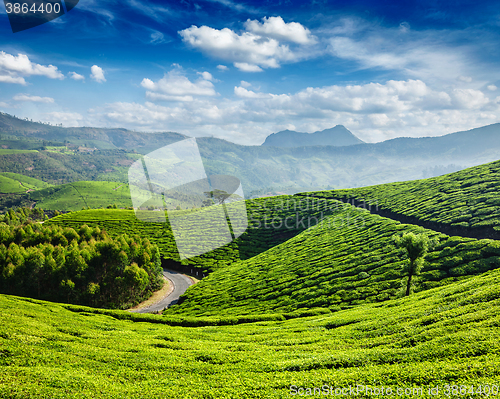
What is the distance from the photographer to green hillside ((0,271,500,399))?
1142cm

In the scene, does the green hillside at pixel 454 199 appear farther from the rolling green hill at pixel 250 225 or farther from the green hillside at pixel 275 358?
the green hillside at pixel 275 358

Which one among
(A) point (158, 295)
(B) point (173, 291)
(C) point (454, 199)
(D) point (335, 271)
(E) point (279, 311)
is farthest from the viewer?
(B) point (173, 291)

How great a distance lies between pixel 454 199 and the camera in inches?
2229

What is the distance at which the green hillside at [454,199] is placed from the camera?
4400cm

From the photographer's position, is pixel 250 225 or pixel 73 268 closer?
pixel 73 268

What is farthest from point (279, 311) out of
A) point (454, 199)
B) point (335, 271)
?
point (454, 199)

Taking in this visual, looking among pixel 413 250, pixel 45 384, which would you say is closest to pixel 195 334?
pixel 45 384

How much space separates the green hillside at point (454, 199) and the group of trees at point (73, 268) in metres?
60.9

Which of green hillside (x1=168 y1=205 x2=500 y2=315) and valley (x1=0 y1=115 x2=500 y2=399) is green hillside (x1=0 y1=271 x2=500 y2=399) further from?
green hillside (x1=168 y1=205 x2=500 y2=315)

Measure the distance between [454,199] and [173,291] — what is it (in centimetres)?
6673

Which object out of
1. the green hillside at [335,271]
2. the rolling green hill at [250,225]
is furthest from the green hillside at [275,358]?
the rolling green hill at [250,225]

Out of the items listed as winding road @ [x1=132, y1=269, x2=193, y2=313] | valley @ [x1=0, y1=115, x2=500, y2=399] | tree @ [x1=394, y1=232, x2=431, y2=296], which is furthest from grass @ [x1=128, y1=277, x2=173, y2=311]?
tree @ [x1=394, y1=232, x2=431, y2=296]

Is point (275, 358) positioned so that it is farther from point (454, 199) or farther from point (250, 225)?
point (250, 225)

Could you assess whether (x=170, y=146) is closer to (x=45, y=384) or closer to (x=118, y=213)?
(x=45, y=384)
